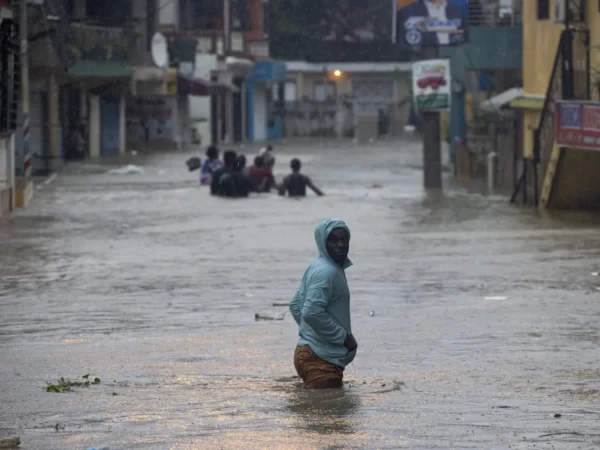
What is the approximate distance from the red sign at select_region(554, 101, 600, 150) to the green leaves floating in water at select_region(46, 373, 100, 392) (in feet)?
48.0

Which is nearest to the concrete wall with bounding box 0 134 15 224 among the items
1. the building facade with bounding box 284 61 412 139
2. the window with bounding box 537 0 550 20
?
the window with bounding box 537 0 550 20

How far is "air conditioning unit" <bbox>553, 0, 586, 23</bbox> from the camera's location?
26145 millimetres

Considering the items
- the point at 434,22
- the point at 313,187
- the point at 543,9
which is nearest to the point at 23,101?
the point at 313,187

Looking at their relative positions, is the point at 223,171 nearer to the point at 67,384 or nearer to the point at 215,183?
the point at 215,183

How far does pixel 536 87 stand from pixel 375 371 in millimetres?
22105

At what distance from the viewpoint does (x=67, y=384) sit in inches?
364

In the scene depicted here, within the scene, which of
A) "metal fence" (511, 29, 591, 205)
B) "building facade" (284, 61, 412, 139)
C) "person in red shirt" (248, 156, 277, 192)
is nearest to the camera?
"metal fence" (511, 29, 591, 205)

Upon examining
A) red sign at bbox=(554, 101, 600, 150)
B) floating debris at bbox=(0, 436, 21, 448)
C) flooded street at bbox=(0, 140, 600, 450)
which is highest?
red sign at bbox=(554, 101, 600, 150)

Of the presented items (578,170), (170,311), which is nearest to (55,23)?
(578,170)

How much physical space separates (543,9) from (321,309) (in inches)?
893

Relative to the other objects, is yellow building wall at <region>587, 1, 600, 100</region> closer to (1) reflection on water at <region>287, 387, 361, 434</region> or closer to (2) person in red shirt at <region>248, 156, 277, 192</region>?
(2) person in red shirt at <region>248, 156, 277, 192</region>

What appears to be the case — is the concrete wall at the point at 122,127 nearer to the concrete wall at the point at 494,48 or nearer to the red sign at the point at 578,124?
the concrete wall at the point at 494,48

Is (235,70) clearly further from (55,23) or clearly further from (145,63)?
(55,23)

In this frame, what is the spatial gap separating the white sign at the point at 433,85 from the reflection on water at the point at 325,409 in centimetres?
2441
